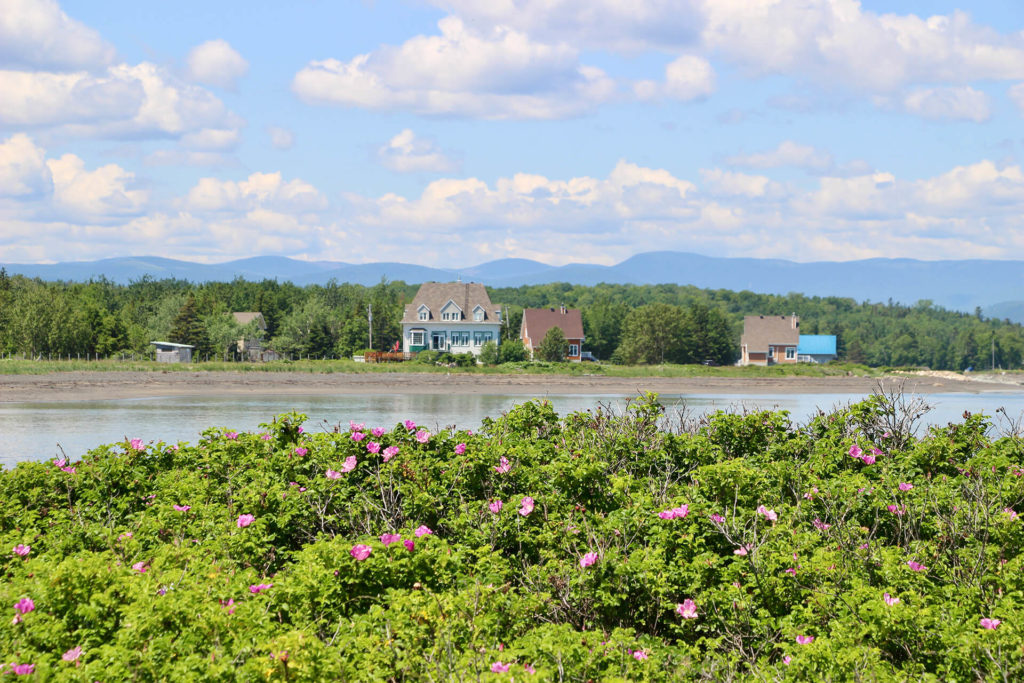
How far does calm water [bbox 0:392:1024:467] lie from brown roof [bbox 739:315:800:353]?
140ft

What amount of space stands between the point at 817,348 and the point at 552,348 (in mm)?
45190

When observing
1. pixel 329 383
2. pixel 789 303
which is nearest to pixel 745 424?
pixel 329 383

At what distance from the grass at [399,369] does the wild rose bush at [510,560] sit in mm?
47281

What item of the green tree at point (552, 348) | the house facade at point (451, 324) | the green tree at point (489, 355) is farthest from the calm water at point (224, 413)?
the house facade at point (451, 324)

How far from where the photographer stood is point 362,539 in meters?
6.06

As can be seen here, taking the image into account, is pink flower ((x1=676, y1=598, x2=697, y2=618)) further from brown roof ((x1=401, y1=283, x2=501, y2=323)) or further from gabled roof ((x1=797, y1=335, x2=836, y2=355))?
gabled roof ((x1=797, y1=335, x2=836, y2=355))

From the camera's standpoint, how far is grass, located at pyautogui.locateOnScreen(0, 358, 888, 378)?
53250 mm

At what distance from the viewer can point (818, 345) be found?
102 m

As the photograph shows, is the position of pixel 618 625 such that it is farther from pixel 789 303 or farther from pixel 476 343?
pixel 789 303

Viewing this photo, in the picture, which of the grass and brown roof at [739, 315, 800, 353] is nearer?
the grass

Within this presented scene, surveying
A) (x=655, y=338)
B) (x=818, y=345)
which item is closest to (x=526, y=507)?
(x=655, y=338)

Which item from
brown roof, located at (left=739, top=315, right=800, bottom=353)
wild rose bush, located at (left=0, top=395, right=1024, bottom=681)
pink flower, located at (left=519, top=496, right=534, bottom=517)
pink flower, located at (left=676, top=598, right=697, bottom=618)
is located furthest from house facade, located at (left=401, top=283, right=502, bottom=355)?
pink flower, located at (left=676, top=598, right=697, bottom=618)

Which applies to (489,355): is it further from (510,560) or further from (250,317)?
(510,560)

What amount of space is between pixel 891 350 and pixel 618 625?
120455mm
